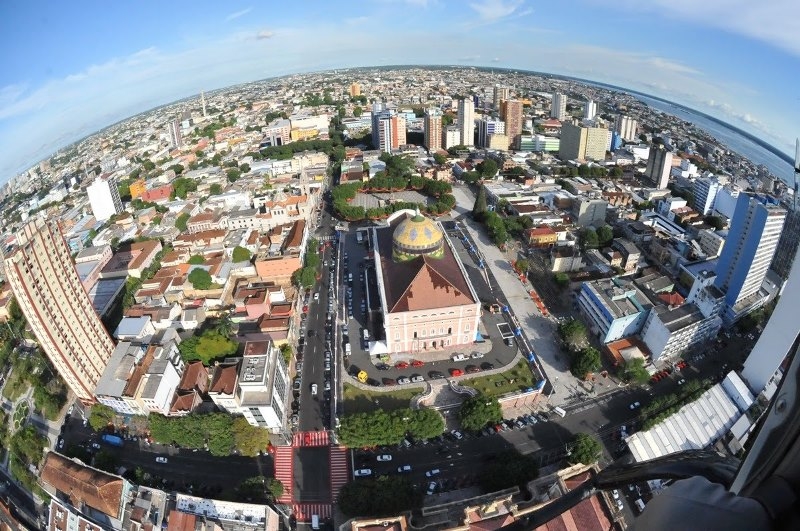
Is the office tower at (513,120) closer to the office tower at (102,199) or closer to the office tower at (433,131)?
the office tower at (433,131)

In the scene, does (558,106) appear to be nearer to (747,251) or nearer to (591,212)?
(591,212)

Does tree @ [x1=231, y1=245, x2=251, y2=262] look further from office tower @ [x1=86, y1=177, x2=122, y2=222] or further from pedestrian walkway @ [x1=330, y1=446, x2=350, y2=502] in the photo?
office tower @ [x1=86, y1=177, x2=122, y2=222]

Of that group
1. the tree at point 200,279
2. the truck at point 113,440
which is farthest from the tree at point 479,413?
the tree at point 200,279

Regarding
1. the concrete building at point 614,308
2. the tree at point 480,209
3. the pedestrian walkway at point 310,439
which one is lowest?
the pedestrian walkway at point 310,439

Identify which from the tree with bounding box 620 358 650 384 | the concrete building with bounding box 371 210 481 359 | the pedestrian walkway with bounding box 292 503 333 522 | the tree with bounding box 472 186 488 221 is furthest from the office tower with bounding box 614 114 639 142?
the pedestrian walkway with bounding box 292 503 333 522

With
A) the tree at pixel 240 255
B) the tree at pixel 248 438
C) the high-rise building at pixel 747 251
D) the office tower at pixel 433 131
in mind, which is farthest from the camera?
the office tower at pixel 433 131

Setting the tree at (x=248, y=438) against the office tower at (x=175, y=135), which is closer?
the tree at (x=248, y=438)
